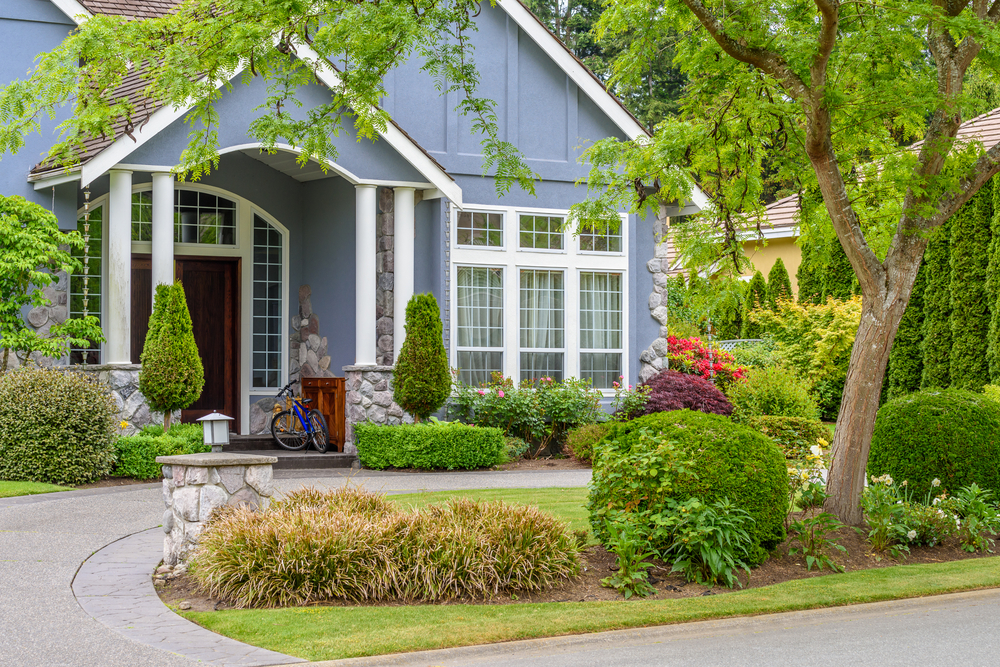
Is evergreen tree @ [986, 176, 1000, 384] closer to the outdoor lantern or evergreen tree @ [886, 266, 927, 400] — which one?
evergreen tree @ [886, 266, 927, 400]

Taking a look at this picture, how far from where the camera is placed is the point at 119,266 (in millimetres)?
11367

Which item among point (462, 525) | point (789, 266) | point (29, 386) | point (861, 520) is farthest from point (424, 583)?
point (789, 266)

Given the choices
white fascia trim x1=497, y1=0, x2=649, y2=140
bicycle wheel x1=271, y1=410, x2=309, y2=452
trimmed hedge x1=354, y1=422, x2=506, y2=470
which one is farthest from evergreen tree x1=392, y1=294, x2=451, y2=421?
white fascia trim x1=497, y1=0, x2=649, y2=140

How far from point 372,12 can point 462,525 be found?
3805 millimetres

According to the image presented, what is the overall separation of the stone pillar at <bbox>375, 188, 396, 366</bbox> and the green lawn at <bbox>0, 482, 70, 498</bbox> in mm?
4610

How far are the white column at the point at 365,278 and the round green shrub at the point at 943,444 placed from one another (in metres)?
6.68

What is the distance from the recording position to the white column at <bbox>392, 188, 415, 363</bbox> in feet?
43.1

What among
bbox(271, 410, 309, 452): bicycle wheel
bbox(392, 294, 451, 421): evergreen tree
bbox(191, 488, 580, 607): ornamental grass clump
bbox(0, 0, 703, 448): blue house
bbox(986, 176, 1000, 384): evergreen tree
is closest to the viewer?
bbox(191, 488, 580, 607): ornamental grass clump

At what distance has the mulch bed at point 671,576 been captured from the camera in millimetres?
6242

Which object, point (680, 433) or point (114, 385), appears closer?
point (680, 433)

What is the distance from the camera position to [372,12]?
7.07 m

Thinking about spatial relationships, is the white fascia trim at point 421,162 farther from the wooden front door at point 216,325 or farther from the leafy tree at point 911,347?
the leafy tree at point 911,347

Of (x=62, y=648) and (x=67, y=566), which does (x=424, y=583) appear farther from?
(x=67, y=566)

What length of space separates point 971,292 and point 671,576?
448 inches
